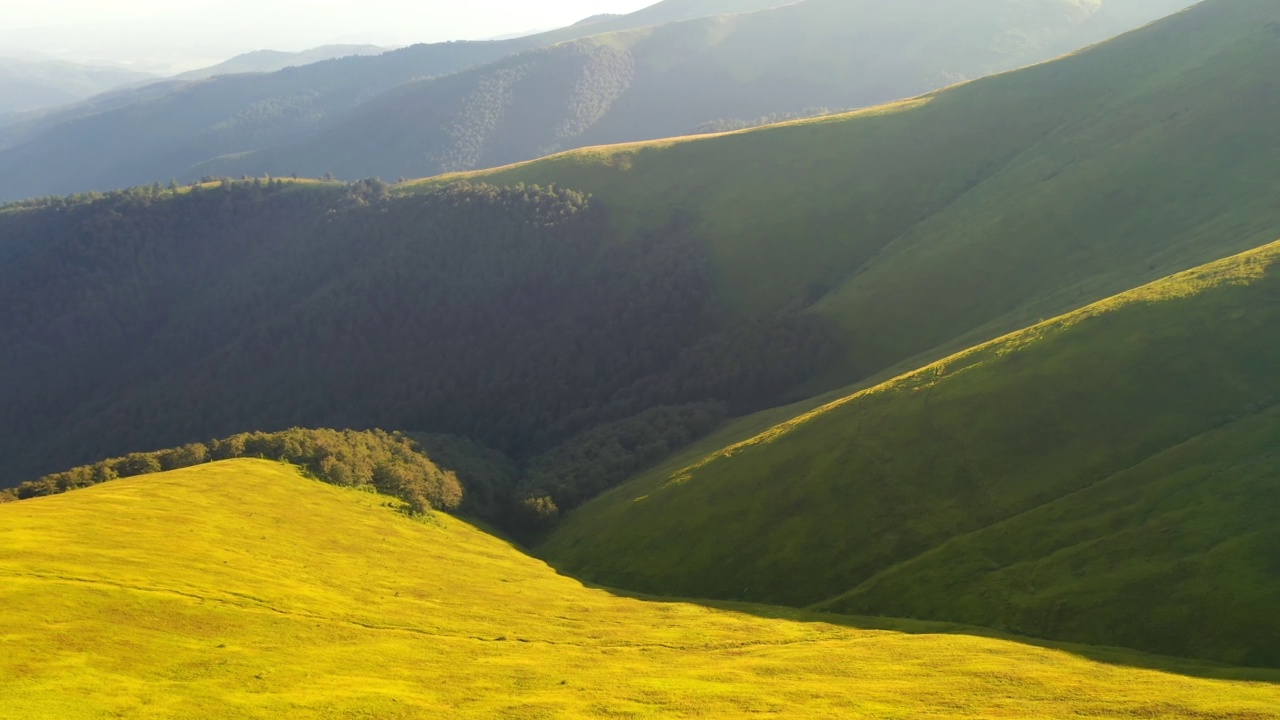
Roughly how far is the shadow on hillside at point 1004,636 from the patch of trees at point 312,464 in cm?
3970

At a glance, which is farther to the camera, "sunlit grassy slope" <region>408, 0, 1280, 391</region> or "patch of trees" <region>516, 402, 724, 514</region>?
"patch of trees" <region>516, 402, 724, 514</region>

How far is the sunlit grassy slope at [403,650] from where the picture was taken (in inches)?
1494

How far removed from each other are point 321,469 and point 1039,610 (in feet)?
268

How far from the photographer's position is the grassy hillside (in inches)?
2173

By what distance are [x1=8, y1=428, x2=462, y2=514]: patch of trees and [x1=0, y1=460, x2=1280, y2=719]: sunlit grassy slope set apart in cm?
2351

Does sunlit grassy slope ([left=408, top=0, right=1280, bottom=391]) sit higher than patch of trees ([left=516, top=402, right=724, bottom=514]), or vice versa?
sunlit grassy slope ([left=408, top=0, right=1280, bottom=391])

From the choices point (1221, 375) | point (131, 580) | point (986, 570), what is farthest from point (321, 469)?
point (1221, 375)

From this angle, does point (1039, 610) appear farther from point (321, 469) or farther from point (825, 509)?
point (321, 469)

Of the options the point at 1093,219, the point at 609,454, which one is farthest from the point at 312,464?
the point at 1093,219

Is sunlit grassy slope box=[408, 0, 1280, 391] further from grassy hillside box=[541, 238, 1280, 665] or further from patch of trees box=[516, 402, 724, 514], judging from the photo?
grassy hillside box=[541, 238, 1280, 665]

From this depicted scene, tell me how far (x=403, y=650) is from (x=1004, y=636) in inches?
1616

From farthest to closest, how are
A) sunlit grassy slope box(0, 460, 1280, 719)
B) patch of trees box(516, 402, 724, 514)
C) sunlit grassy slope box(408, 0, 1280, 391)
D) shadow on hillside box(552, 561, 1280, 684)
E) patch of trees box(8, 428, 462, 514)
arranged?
patch of trees box(516, 402, 724, 514)
sunlit grassy slope box(408, 0, 1280, 391)
patch of trees box(8, 428, 462, 514)
shadow on hillside box(552, 561, 1280, 684)
sunlit grassy slope box(0, 460, 1280, 719)

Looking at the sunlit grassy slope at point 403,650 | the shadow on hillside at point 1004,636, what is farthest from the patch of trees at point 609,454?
the sunlit grassy slope at point 403,650

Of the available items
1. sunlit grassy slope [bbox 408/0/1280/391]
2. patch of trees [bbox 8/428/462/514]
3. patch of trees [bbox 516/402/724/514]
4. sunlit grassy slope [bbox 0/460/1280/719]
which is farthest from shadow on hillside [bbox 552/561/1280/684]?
sunlit grassy slope [bbox 408/0/1280/391]
